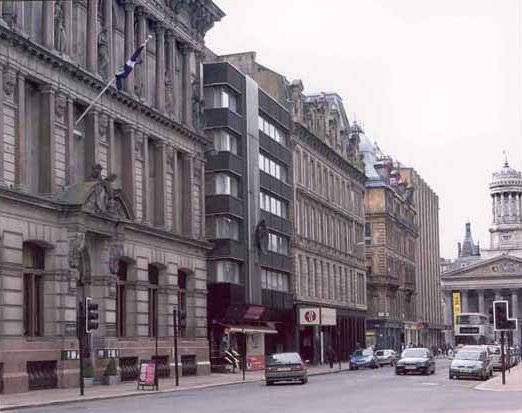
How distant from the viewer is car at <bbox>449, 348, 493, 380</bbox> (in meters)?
57.4

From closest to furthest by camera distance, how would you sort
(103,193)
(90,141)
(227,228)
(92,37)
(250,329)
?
(103,193), (92,37), (90,141), (227,228), (250,329)

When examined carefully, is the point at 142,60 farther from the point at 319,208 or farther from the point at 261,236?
the point at 319,208

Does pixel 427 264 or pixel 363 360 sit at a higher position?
pixel 427 264

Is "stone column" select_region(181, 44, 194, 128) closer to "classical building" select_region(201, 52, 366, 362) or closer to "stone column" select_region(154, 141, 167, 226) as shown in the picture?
"stone column" select_region(154, 141, 167, 226)

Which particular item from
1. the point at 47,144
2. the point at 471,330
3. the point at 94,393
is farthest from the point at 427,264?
the point at 94,393

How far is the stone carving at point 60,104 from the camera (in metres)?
49.1

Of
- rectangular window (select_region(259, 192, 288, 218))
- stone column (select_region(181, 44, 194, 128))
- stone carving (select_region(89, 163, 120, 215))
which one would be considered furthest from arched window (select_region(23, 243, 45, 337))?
rectangular window (select_region(259, 192, 288, 218))

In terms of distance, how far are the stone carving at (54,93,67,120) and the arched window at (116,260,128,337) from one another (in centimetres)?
891

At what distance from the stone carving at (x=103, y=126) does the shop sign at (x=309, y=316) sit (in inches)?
1422

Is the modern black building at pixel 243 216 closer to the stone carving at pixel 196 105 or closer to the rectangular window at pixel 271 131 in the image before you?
the rectangular window at pixel 271 131

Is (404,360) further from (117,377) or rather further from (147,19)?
(147,19)

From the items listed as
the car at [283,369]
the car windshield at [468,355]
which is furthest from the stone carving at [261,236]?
the car at [283,369]

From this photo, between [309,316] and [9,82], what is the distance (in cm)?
4658

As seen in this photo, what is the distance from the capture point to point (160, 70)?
202ft
